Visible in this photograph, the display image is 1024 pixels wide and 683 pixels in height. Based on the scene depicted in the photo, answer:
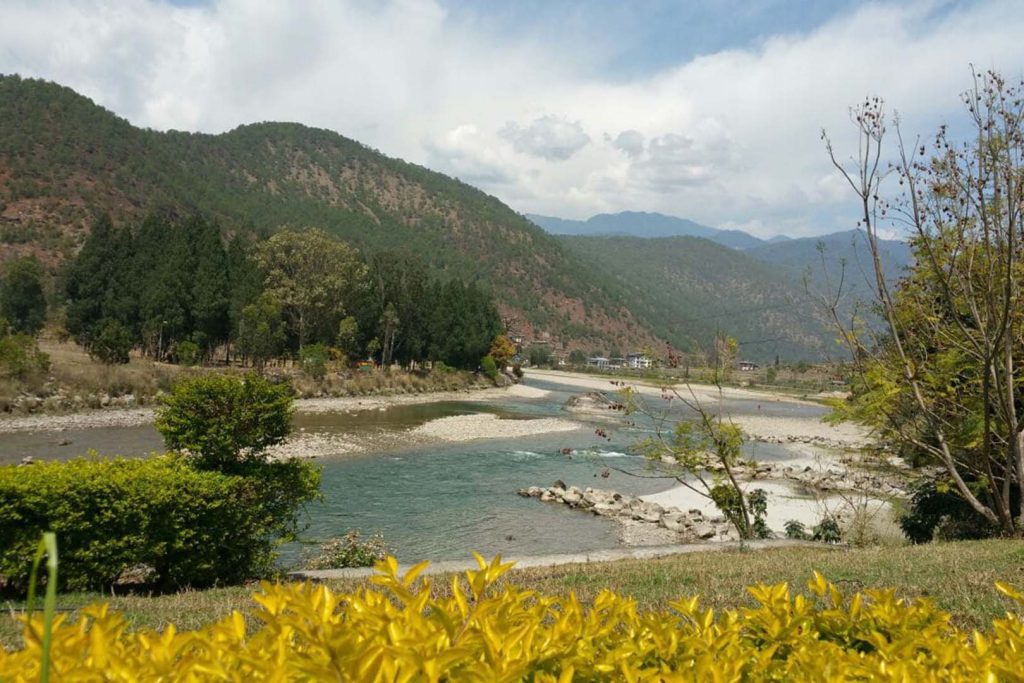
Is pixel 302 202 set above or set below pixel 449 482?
above

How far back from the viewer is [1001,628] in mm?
2082

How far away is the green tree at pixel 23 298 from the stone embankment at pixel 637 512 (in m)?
35.8

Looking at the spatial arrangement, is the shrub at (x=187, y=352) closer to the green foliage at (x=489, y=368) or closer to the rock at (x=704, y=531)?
the green foliage at (x=489, y=368)

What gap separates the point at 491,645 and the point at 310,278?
168 ft

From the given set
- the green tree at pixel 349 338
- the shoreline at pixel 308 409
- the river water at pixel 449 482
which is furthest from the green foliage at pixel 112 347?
the green tree at pixel 349 338

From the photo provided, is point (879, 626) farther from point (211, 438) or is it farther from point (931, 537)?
point (931, 537)

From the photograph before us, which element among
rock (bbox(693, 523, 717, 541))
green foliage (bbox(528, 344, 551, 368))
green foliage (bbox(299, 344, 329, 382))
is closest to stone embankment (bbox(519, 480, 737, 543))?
rock (bbox(693, 523, 717, 541))

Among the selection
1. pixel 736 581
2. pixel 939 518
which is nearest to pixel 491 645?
pixel 736 581

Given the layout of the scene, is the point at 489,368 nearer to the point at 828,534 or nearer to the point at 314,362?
the point at 314,362

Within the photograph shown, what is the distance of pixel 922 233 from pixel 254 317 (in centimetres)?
4003

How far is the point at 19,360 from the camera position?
27.6m

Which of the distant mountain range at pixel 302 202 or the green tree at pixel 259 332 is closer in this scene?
the green tree at pixel 259 332

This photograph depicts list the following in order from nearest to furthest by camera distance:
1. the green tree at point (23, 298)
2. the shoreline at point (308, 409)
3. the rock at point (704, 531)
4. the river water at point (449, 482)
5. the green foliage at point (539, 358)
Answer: the river water at point (449, 482)
the rock at point (704, 531)
the shoreline at point (308, 409)
the green tree at point (23, 298)
the green foliage at point (539, 358)

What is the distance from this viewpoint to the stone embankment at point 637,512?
16.3m
